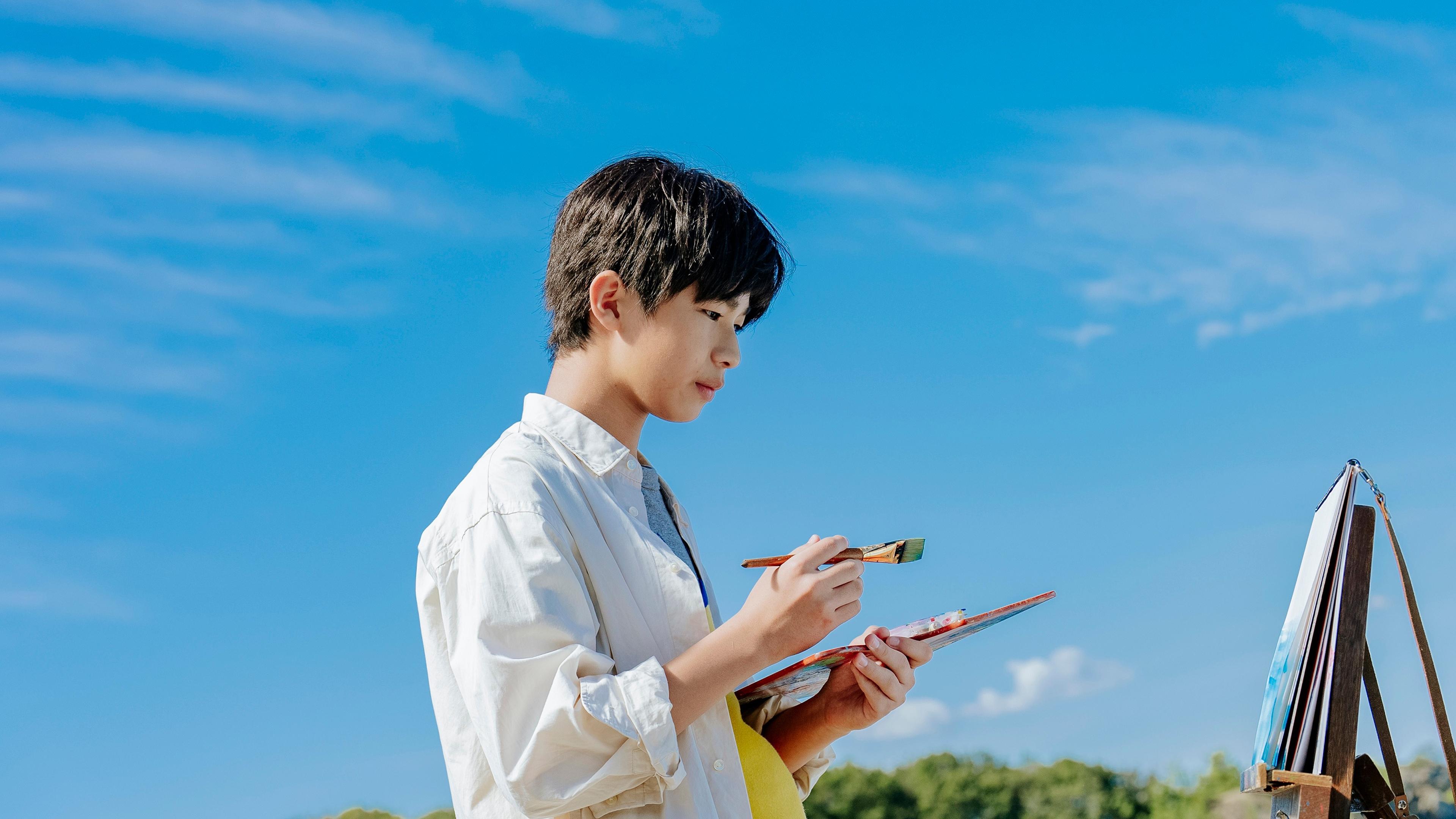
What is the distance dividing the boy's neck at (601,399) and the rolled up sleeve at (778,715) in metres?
→ 0.49

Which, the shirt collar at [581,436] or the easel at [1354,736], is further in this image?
the easel at [1354,736]

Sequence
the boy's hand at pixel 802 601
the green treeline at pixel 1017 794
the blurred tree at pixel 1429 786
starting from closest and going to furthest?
the boy's hand at pixel 802 601 < the blurred tree at pixel 1429 786 < the green treeline at pixel 1017 794

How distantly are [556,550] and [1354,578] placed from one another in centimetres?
145

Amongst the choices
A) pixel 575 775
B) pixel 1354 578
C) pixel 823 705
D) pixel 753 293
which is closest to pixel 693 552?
pixel 823 705

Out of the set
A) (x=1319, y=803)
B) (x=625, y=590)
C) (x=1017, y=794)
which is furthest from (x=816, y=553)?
(x=1017, y=794)

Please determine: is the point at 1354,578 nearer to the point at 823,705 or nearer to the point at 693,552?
the point at 823,705

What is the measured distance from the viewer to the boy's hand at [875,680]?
5.84 feet

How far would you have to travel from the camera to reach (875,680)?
1786 mm

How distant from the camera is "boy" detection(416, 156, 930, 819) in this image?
4.69ft

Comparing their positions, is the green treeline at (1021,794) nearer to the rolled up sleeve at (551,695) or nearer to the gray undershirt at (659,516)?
the gray undershirt at (659,516)

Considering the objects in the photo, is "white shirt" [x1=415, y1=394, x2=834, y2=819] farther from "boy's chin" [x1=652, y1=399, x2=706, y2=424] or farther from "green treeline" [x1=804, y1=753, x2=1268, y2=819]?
"green treeline" [x1=804, y1=753, x2=1268, y2=819]

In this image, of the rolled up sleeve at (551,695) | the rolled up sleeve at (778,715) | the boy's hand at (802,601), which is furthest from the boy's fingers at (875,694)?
the rolled up sleeve at (551,695)

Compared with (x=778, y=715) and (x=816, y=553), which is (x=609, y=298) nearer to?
(x=816, y=553)

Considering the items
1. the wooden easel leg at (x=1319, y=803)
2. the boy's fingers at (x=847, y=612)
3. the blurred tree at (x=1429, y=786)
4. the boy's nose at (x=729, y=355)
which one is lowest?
the blurred tree at (x=1429, y=786)
